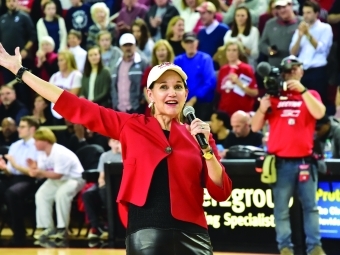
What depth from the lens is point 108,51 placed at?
13.5 m

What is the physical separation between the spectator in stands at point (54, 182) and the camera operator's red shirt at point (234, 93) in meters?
2.33

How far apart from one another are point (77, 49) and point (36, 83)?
971cm

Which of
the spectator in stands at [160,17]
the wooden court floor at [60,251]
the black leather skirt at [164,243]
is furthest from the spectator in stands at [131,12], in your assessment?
the black leather skirt at [164,243]

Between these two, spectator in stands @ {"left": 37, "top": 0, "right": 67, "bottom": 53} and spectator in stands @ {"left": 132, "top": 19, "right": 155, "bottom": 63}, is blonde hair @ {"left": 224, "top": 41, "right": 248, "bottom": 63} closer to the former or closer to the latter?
spectator in stands @ {"left": 132, "top": 19, "right": 155, "bottom": 63}

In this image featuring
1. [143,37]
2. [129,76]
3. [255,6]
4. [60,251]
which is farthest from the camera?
[143,37]

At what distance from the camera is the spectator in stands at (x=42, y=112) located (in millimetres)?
13587

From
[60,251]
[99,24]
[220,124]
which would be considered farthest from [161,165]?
[99,24]

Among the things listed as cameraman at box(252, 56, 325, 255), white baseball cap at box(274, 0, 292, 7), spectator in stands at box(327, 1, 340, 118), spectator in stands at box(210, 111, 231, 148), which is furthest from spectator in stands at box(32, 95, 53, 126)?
cameraman at box(252, 56, 325, 255)

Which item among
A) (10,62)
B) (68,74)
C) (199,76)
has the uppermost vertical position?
(68,74)

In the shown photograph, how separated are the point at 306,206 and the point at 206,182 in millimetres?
4571

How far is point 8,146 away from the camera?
13.1 metres

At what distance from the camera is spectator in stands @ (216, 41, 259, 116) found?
11.8m

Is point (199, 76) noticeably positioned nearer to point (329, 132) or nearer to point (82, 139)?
point (82, 139)

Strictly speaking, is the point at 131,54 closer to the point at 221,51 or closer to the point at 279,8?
the point at 221,51
